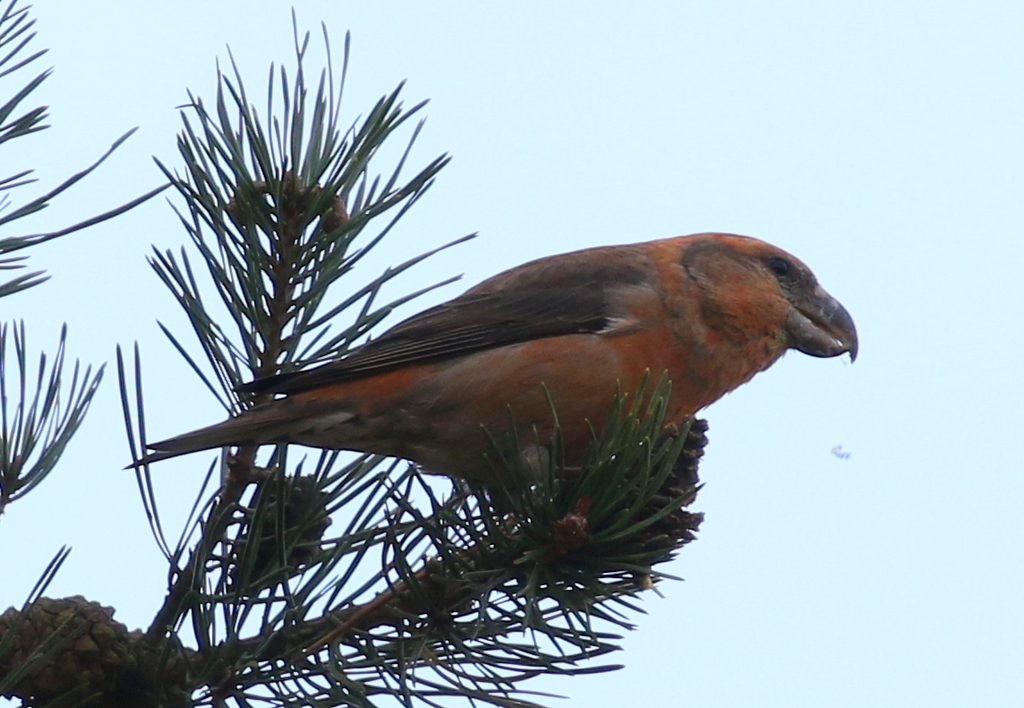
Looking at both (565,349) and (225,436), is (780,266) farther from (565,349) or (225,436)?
(225,436)

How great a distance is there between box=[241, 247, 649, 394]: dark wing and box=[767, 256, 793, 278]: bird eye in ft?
1.38

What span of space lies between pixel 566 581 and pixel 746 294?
5.78 feet

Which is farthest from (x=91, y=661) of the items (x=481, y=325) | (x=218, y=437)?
(x=481, y=325)

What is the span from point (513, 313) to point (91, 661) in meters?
1.80

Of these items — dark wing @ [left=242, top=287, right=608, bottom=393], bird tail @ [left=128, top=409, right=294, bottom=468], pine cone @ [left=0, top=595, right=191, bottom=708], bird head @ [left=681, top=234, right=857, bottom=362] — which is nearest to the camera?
pine cone @ [left=0, top=595, right=191, bottom=708]

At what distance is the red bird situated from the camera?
291 cm

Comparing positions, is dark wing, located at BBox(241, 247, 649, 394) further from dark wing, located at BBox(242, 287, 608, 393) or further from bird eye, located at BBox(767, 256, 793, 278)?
bird eye, located at BBox(767, 256, 793, 278)

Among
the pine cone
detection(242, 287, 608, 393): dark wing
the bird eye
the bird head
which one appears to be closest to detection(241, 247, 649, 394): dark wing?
detection(242, 287, 608, 393): dark wing

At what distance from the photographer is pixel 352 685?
5.96 feet

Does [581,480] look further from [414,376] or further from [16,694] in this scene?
[414,376]

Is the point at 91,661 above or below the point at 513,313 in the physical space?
below

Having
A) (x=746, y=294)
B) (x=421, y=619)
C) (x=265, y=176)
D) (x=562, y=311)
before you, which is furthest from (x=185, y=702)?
(x=746, y=294)

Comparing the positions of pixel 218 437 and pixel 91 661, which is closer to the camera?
pixel 91 661

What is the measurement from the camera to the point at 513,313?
3385 millimetres
